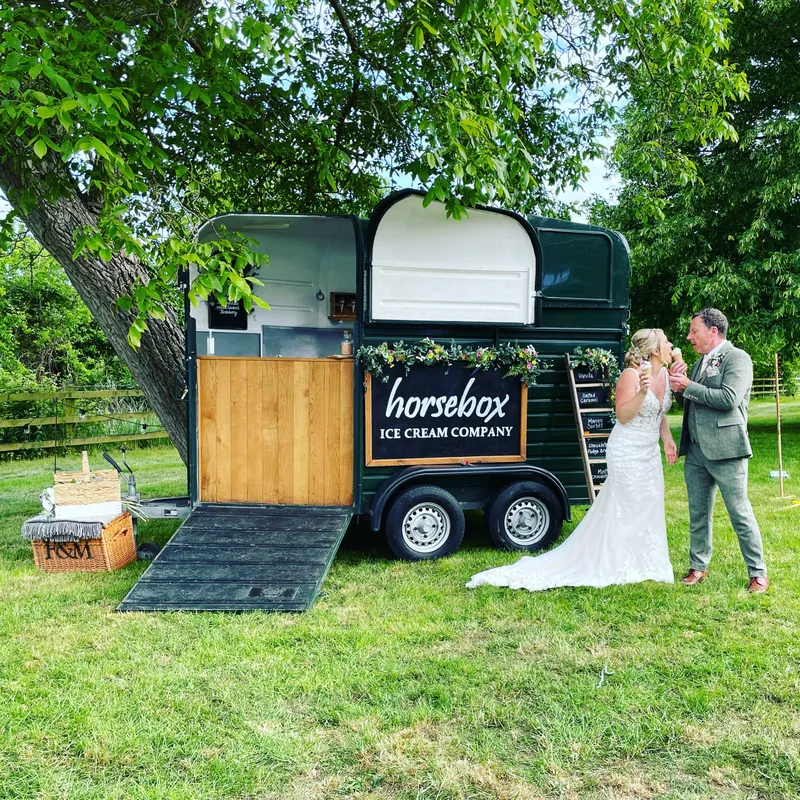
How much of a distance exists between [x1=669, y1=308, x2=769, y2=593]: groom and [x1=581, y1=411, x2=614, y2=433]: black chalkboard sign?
1.15 m

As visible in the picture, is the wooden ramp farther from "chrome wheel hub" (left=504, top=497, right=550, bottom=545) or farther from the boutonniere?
the boutonniere

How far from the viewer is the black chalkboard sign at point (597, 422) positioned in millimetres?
6109

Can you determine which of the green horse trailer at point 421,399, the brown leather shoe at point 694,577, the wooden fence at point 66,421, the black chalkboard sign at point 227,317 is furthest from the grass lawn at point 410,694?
the wooden fence at point 66,421

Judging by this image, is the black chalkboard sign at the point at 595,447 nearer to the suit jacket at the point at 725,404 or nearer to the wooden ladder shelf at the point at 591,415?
the wooden ladder shelf at the point at 591,415

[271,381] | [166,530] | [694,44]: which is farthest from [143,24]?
[694,44]

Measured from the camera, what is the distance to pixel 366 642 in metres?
4.02

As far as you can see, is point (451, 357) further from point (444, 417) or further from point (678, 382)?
point (678, 382)

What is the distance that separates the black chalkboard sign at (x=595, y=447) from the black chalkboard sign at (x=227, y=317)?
341 cm

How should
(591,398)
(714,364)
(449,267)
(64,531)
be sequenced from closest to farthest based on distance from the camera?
(714,364) → (64,531) → (449,267) → (591,398)

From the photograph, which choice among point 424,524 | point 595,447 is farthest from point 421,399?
point 595,447

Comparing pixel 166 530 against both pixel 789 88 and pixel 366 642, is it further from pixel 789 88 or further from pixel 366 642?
pixel 789 88

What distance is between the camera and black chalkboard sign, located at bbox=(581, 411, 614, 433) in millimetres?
6109

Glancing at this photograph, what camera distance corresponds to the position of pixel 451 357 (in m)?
5.76

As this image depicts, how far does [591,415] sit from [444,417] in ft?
4.34
